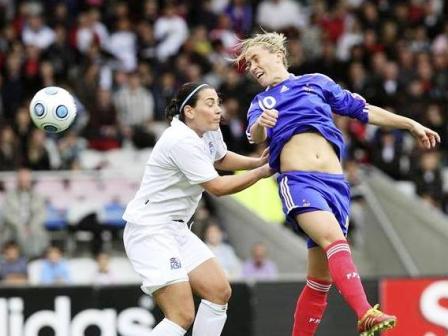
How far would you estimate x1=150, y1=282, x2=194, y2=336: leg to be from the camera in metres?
8.88

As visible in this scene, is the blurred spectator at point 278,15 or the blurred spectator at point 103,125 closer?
the blurred spectator at point 103,125

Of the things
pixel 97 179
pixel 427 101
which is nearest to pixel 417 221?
pixel 427 101

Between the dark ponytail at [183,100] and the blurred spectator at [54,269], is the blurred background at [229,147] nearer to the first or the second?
the blurred spectator at [54,269]

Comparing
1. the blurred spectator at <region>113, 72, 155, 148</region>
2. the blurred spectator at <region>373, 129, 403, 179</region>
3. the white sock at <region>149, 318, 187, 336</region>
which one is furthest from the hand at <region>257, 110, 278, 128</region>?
the blurred spectator at <region>113, 72, 155, 148</region>

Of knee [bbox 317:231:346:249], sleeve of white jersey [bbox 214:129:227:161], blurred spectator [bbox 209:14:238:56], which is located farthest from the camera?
blurred spectator [bbox 209:14:238:56]

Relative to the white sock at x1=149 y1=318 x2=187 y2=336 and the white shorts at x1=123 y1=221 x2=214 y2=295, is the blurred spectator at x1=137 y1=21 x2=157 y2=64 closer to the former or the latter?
the white shorts at x1=123 y1=221 x2=214 y2=295

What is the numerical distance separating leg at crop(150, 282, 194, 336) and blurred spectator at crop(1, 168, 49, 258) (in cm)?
695

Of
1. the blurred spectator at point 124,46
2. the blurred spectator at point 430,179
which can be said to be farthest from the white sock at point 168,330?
the blurred spectator at point 124,46

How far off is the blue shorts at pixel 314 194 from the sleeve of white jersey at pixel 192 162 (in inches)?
19.8

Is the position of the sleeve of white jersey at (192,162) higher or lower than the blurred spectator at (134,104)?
higher

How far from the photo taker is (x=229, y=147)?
17.3 metres

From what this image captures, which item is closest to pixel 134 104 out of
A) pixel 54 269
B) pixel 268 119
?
pixel 54 269

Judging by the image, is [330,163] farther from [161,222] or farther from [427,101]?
[427,101]

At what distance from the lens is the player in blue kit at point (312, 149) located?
8617 millimetres
